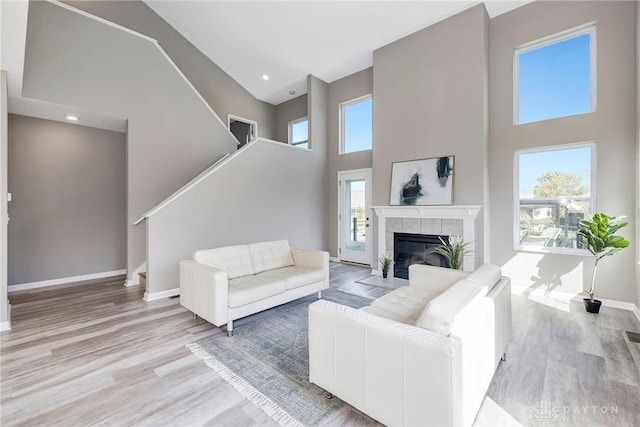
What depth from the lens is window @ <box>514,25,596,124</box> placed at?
378 centimetres

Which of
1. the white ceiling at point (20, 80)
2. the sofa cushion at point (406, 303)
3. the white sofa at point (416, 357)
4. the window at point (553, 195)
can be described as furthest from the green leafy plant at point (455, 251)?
the white ceiling at point (20, 80)

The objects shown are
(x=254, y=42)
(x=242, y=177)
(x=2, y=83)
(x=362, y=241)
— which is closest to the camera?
(x=2, y=83)

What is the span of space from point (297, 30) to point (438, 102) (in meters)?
2.92

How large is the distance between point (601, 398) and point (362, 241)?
452 cm

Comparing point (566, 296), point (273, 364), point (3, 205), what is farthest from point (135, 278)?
point (566, 296)

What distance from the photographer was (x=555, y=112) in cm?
396

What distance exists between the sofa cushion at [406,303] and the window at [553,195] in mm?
2657

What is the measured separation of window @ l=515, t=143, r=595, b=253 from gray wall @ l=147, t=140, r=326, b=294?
3.92 m

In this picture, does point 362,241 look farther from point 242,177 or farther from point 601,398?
point 601,398

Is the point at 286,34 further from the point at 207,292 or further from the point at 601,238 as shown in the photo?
the point at 601,238

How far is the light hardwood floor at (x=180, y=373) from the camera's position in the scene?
173 cm

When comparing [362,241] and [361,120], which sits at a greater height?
[361,120]

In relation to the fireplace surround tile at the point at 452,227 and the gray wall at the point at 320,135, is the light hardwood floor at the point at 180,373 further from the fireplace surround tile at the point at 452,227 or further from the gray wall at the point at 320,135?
the gray wall at the point at 320,135

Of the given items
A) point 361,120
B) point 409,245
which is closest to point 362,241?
point 409,245
